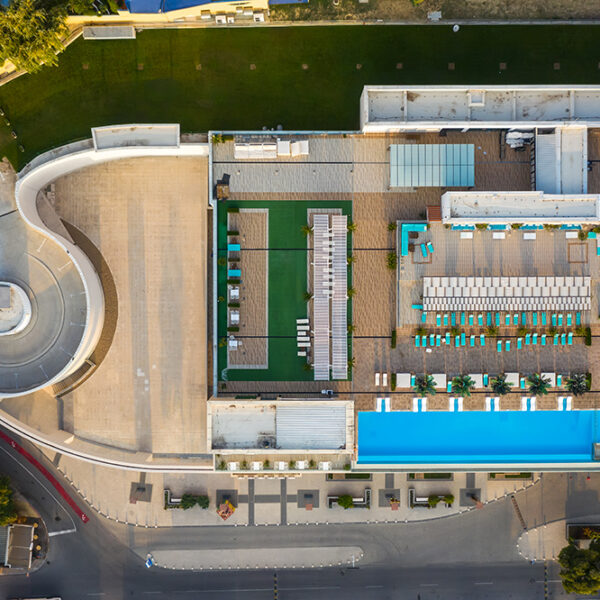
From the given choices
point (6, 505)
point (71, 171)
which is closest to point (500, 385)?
point (71, 171)

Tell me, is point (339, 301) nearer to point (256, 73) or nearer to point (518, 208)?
point (518, 208)

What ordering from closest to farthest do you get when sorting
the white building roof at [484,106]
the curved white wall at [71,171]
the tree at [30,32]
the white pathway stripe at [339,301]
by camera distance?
the tree at [30,32]
the white building roof at [484,106]
the curved white wall at [71,171]
the white pathway stripe at [339,301]

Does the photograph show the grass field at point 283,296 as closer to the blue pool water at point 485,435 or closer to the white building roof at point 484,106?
the blue pool water at point 485,435

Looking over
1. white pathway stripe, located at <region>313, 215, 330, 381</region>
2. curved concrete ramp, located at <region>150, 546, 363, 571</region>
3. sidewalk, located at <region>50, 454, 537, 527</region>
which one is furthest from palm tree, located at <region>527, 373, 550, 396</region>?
curved concrete ramp, located at <region>150, 546, 363, 571</region>

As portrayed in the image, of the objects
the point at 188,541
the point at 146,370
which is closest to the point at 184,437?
the point at 146,370

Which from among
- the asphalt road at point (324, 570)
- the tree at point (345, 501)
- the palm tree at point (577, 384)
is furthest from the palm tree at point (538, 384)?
the tree at point (345, 501)

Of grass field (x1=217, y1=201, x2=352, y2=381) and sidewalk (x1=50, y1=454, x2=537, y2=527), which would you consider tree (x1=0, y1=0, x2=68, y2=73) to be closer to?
grass field (x1=217, y1=201, x2=352, y2=381)

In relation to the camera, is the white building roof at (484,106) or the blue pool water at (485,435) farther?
the blue pool water at (485,435)
